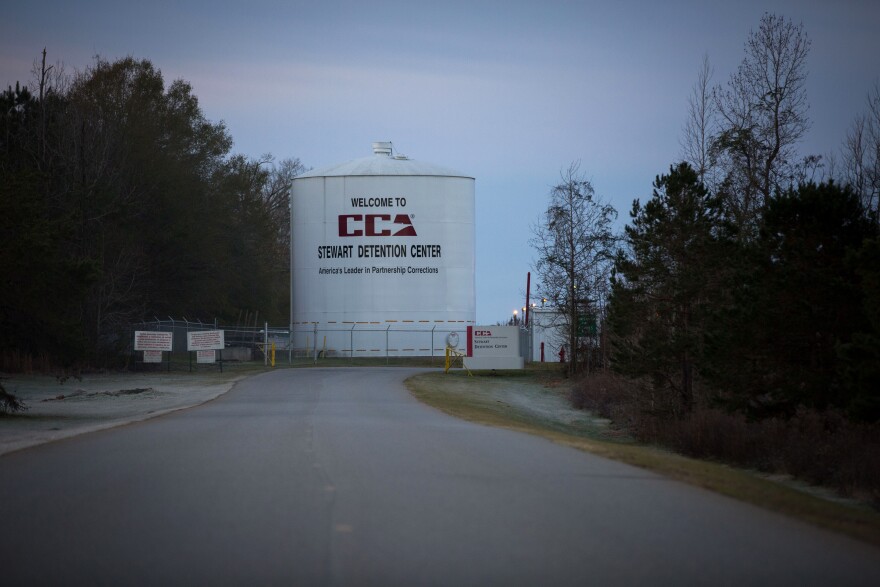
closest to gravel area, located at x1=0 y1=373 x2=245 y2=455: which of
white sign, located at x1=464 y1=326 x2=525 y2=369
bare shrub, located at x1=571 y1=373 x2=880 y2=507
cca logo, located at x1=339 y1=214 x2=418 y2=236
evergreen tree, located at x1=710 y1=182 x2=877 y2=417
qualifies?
white sign, located at x1=464 y1=326 x2=525 y2=369

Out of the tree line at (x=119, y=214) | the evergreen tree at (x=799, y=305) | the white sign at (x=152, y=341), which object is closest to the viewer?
the evergreen tree at (x=799, y=305)

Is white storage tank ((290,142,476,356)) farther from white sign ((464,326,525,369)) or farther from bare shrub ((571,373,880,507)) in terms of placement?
bare shrub ((571,373,880,507))

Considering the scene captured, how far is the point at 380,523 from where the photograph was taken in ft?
27.6

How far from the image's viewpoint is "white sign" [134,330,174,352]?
44.8 m

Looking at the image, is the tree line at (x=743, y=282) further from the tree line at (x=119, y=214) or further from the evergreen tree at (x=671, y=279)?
the tree line at (x=119, y=214)

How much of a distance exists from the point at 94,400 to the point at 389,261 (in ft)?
86.2

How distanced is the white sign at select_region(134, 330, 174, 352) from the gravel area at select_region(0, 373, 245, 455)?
121 cm

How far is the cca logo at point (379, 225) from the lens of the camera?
56.1 metres

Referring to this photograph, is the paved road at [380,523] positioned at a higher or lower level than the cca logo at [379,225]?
lower

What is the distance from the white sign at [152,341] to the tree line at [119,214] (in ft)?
6.46

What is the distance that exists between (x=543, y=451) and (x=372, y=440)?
2737mm

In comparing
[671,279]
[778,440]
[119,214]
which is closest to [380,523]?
[778,440]

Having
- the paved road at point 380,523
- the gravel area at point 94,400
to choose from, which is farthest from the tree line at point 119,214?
the paved road at point 380,523

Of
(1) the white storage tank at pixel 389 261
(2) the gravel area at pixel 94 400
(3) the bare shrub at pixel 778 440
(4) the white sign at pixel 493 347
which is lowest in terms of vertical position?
(3) the bare shrub at pixel 778 440
